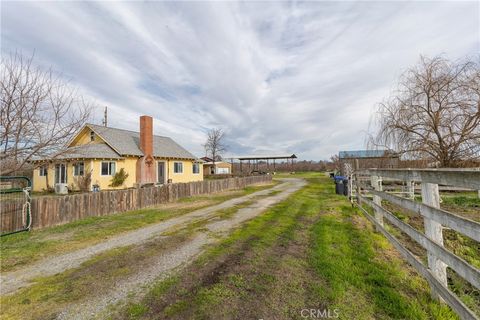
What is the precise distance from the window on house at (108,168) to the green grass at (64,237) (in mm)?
10765

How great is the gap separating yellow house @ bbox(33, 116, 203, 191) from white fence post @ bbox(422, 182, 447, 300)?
18.1 m

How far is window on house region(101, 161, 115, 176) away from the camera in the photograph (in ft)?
64.0

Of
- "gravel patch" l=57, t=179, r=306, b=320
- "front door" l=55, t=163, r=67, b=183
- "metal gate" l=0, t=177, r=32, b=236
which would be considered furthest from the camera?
"front door" l=55, t=163, r=67, b=183

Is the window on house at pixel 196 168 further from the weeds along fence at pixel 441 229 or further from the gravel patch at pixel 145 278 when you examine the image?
the weeds along fence at pixel 441 229

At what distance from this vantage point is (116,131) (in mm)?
23906

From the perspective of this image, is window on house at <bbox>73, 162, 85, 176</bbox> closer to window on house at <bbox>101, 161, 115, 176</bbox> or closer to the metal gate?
window on house at <bbox>101, 161, 115, 176</bbox>

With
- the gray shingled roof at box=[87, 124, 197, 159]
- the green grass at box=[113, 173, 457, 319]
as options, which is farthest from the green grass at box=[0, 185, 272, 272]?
the gray shingled roof at box=[87, 124, 197, 159]

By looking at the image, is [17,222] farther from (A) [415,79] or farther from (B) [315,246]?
(A) [415,79]

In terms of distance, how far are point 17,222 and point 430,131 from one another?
16795 millimetres

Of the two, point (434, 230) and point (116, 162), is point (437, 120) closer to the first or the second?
point (434, 230)

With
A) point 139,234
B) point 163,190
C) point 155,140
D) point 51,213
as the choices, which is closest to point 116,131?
point 155,140

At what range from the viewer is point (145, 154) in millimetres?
22391

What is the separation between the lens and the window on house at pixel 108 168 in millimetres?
19503

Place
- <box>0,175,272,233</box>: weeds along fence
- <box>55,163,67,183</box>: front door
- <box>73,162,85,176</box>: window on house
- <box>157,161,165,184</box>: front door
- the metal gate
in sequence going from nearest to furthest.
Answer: the metal gate
<box>0,175,272,233</box>: weeds along fence
<box>73,162,85,176</box>: window on house
<box>55,163,67,183</box>: front door
<box>157,161,165,184</box>: front door
